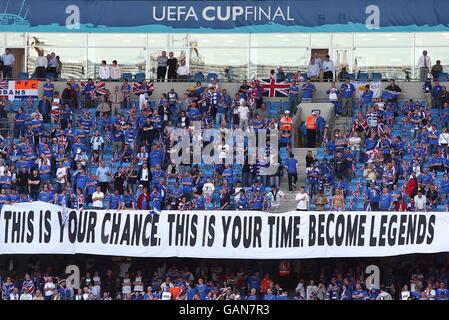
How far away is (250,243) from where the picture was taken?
29.9 meters

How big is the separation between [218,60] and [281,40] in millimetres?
2163

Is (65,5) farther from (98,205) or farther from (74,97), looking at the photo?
(98,205)

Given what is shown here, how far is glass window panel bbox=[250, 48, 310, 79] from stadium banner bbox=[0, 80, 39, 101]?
7407mm

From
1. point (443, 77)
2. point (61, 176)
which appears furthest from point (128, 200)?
point (443, 77)

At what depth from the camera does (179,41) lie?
4272 cm

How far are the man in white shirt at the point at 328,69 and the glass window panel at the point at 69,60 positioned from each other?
8.14m

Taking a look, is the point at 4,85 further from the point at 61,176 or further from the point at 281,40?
the point at 281,40

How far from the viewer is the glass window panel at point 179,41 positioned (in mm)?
42625

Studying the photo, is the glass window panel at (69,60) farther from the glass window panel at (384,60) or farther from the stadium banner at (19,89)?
the glass window panel at (384,60)

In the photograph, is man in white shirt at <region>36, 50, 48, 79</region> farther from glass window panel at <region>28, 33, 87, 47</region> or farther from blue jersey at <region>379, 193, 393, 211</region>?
blue jersey at <region>379, 193, 393, 211</region>

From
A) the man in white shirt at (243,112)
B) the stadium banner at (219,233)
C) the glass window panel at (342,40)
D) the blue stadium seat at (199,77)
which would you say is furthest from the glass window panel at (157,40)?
the stadium banner at (219,233)

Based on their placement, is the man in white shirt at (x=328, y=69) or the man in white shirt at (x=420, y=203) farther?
the man in white shirt at (x=328, y=69)

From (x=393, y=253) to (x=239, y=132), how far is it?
20.1 feet
